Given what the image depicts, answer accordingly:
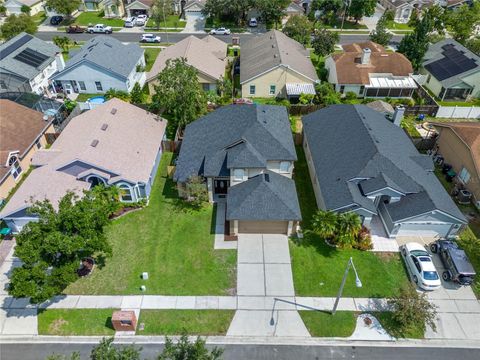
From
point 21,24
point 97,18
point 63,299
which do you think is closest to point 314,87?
point 63,299

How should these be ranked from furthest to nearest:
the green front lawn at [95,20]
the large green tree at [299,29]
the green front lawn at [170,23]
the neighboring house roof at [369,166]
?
the green front lawn at [95,20]
the green front lawn at [170,23]
the large green tree at [299,29]
the neighboring house roof at [369,166]

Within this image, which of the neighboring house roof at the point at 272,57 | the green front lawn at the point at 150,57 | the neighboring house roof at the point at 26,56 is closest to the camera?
the neighboring house roof at the point at 26,56

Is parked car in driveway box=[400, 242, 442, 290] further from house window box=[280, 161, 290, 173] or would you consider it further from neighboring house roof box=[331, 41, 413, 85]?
neighboring house roof box=[331, 41, 413, 85]

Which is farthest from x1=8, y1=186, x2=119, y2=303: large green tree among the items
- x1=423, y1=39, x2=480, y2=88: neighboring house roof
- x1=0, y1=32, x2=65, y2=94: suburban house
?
x1=423, y1=39, x2=480, y2=88: neighboring house roof

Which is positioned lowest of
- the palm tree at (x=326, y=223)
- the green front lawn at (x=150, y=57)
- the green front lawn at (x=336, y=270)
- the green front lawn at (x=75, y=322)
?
the green front lawn at (x=75, y=322)

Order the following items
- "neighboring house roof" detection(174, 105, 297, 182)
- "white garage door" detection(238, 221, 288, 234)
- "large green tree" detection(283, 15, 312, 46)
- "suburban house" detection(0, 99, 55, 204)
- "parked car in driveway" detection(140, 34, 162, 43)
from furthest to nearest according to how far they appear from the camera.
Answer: "parked car in driveway" detection(140, 34, 162, 43)
"large green tree" detection(283, 15, 312, 46)
"suburban house" detection(0, 99, 55, 204)
"neighboring house roof" detection(174, 105, 297, 182)
"white garage door" detection(238, 221, 288, 234)

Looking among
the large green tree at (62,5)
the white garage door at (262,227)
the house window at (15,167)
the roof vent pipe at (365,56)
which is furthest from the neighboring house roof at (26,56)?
the roof vent pipe at (365,56)

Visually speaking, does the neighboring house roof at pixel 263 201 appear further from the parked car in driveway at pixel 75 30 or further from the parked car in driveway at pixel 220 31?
the parked car in driveway at pixel 75 30
